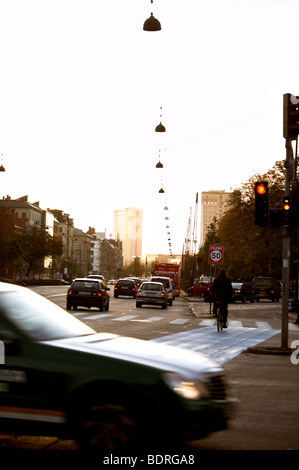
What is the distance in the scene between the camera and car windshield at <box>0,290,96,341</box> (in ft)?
21.0

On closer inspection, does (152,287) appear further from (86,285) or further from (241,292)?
(241,292)

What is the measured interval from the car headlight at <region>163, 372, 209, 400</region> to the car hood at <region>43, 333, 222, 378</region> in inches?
2.8

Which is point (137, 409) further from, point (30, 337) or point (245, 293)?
point (245, 293)

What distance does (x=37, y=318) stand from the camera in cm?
673

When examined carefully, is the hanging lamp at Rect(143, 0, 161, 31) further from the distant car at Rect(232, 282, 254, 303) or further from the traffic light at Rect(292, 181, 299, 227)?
the distant car at Rect(232, 282, 254, 303)

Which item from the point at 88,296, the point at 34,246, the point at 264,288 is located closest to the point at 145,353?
the point at 88,296

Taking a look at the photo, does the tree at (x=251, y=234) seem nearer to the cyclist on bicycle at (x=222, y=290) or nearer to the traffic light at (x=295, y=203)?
the cyclist on bicycle at (x=222, y=290)

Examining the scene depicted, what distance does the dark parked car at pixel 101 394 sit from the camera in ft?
18.9

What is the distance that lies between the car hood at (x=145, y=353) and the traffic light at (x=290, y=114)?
10.1 metres

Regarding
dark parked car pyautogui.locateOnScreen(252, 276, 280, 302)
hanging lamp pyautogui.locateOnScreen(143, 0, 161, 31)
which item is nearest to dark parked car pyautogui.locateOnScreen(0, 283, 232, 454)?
hanging lamp pyautogui.locateOnScreen(143, 0, 161, 31)

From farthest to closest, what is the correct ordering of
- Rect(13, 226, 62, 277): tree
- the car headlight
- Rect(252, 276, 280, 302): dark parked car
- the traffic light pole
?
Rect(13, 226, 62, 277): tree < Rect(252, 276, 280, 302): dark parked car < the traffic light pole < the car headlight

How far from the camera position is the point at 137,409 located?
5.78 metres

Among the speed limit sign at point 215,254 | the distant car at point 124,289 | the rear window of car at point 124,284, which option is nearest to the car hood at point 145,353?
the speed limit sign at point 215,254
